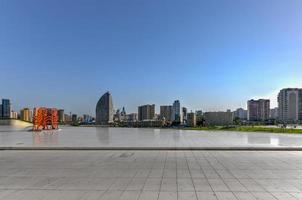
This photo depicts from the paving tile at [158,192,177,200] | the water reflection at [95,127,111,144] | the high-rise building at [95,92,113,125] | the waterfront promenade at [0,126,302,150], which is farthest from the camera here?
the high-rise building at [95,92,113,125]

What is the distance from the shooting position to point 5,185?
8.06 metres

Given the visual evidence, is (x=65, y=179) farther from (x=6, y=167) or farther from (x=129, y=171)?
(x=6, y=167)

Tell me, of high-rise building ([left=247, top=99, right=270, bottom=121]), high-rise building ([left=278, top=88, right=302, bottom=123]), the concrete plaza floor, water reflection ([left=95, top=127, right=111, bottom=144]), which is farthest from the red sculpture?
high-rise building ([left=247, top=99, right=270, bottom=121])

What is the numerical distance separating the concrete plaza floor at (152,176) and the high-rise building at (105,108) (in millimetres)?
61805

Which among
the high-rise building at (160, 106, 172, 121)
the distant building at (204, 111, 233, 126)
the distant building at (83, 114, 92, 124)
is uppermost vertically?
the high-rise building at (160, 106, 172, 121)

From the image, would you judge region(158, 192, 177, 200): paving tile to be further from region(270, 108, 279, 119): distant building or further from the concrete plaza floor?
region(270, 108, 279, 119): distant building

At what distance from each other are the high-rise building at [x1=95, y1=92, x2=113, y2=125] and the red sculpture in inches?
1365

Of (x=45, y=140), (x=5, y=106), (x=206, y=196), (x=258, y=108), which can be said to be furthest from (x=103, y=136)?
(x=258, y=108)

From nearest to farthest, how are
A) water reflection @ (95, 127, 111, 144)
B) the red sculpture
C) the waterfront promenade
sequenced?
the waterfront promenade → water reflection @ (95, 127, 111, 144) → the red sculpture

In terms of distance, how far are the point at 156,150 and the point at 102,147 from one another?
2322 millimetres

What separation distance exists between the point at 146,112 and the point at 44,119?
203 ft

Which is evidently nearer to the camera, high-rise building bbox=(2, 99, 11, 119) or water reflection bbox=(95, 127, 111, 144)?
water reflection bbox=(95, 127, 111, 144)

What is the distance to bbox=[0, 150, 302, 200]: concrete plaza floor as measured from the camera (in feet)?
23.3

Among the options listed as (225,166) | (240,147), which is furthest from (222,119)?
(225,166)
